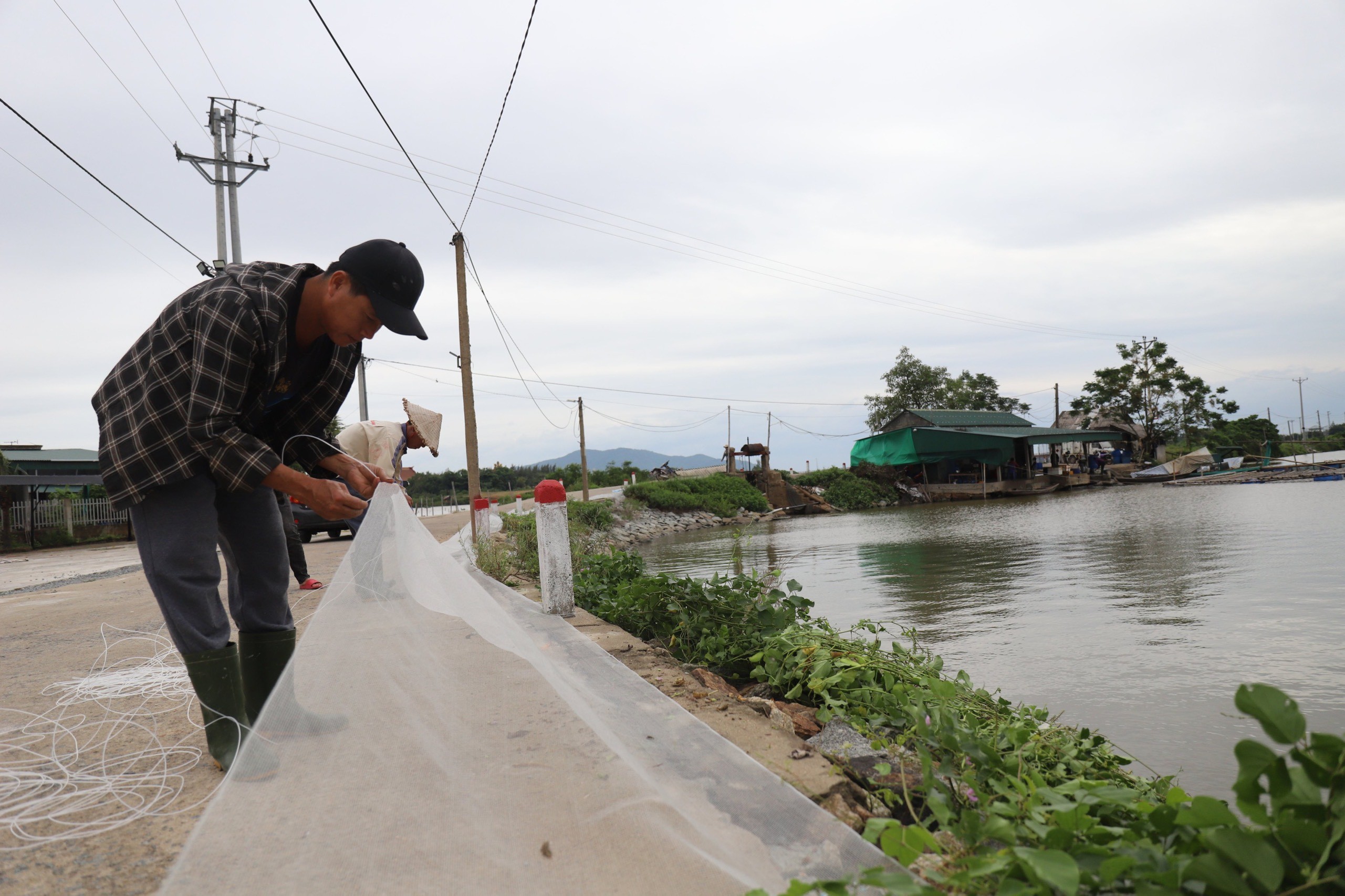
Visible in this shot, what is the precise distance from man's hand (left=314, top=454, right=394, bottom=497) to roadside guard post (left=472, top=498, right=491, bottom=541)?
527 cm

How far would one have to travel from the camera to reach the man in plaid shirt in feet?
6.66

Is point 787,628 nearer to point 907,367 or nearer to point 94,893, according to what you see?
point 94,893

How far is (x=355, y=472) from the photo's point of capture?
2.59 m

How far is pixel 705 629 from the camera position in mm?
4047

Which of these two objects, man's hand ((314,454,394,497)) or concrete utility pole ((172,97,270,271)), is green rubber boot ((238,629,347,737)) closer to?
man's hand ((314,454,394,497))

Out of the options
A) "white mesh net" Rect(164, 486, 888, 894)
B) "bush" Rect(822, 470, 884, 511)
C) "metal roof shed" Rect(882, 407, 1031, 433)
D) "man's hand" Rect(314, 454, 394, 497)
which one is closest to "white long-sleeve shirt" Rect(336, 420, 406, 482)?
"man's hand" Rect(314, 454, 394, 497)

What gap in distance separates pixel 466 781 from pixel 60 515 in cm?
2649

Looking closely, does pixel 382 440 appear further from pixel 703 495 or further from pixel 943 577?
pixel 703 495

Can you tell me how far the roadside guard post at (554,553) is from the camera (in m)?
4.46

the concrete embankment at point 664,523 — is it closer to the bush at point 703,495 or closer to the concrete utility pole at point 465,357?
the bush at point 703,495

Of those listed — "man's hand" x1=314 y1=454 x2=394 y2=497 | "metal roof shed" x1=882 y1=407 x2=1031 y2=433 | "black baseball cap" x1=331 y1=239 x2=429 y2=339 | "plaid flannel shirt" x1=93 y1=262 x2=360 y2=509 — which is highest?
"metal roof shed" x1=882 y1=407 x2=1031 y2=433

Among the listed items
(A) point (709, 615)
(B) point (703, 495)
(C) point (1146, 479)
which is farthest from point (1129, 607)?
(C) point (1146, 479)

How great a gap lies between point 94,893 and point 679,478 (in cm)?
3063

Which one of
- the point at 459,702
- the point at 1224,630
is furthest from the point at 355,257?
the point at 1224,630
